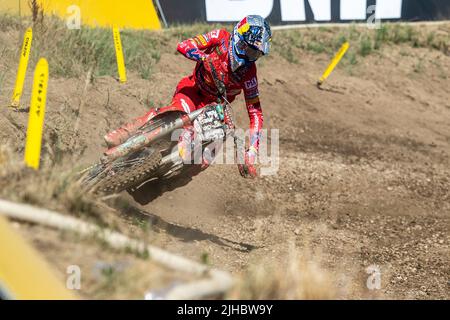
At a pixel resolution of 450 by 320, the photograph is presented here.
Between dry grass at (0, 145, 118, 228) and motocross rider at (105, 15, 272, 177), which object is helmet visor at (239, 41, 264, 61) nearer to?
motocross rider at (105, 15, 272, 177)

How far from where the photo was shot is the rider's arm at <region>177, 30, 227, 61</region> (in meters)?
7.00

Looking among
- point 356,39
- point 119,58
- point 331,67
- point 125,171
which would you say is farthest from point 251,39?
point 356,39

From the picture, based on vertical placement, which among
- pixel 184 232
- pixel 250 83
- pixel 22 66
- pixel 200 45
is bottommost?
pixel 184 232

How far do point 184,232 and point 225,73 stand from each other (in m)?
1.69

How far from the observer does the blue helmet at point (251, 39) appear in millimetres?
6719

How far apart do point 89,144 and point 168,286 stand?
5.39 metres

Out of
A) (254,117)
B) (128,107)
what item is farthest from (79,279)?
(128,107)

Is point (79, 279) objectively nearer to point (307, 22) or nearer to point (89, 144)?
point (89, 144)

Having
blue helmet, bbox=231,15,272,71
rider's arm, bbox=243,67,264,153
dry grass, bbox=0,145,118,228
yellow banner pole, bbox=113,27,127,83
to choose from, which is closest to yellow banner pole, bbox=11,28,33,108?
yellow banner pole, bbox=113,27,127,83

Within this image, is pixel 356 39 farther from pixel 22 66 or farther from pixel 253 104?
pixel 22 66

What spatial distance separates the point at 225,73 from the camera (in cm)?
720

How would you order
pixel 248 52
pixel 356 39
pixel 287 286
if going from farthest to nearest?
1. pixel 356 39
2. pixel 248 52
3. pixel 287 286

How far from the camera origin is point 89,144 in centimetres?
862

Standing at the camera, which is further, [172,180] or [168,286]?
[172,180]
